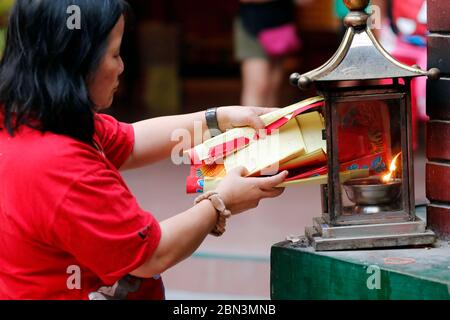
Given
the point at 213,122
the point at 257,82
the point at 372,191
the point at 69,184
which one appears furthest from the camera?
the point at 257,82

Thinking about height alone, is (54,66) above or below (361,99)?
above

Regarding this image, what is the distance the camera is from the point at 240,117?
248 cm

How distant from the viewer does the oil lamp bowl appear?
2.40 metres

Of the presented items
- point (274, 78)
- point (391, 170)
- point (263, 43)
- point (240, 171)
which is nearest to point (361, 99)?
point (391, 170)

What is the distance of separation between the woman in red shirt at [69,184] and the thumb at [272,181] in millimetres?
26

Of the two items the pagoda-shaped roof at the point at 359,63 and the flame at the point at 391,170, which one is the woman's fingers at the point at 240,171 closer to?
the pagoda-shaped roof at the point at 359,63

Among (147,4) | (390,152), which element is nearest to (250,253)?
(390,152)

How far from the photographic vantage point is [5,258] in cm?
219

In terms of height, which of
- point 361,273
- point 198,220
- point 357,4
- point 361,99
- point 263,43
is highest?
point 357,4

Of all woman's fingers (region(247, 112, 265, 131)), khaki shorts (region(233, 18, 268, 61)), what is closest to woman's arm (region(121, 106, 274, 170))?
woman's fingers (region(247, 112, 265, 131))

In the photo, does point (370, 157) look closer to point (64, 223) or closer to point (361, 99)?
point (361, 99)

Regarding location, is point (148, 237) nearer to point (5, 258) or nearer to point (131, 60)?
point (5, 258)

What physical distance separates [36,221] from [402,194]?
94cm

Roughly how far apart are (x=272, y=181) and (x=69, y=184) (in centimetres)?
51
